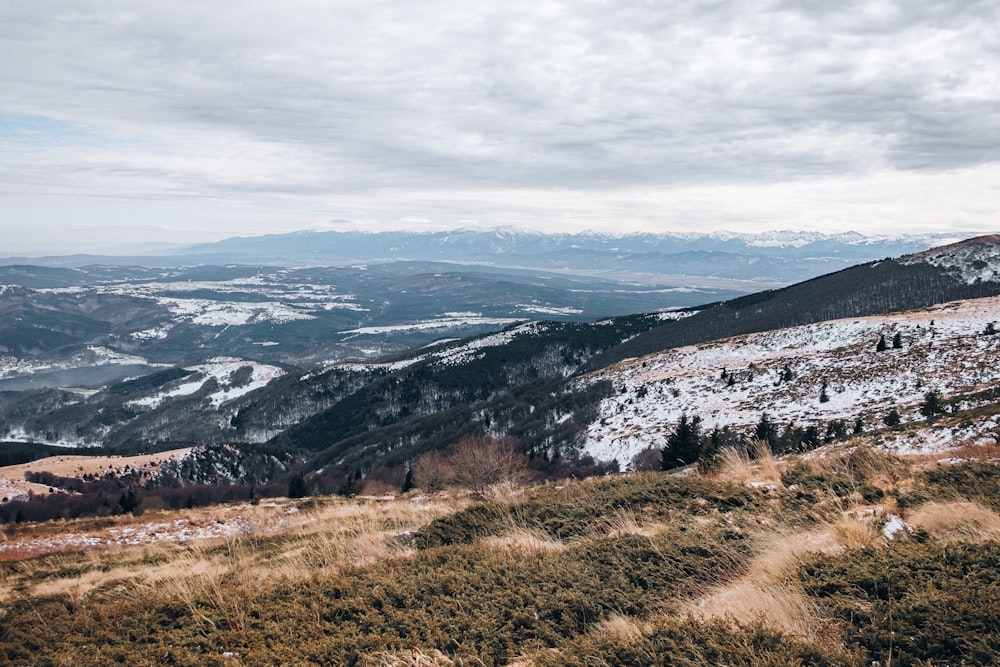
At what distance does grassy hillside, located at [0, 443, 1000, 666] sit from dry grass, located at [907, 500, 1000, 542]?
0.04 meters

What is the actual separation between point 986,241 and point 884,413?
599ft

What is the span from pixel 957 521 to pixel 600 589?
208 inches

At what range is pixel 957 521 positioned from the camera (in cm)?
729

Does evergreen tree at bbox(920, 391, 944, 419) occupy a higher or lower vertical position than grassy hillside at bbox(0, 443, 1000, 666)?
lower

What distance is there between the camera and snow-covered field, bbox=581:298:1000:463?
49781 mm

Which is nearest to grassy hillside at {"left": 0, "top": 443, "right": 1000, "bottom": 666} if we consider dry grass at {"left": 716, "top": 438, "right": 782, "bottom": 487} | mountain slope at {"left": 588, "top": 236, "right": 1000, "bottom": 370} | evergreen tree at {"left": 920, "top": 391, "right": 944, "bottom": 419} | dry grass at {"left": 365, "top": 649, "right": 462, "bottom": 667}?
dry grass at {"left": 365, "top": 649, "right": 462, "bottom": 667}

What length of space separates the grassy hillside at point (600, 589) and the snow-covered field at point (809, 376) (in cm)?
3674

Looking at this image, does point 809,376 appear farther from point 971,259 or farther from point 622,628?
point 971,259

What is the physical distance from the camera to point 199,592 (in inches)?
305

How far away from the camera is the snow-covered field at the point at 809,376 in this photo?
49781 millimetres

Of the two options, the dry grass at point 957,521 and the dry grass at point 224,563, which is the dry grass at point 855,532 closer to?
the dry grass at point 957,521

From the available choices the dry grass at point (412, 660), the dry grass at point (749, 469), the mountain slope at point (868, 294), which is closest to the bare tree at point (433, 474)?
the dry grass at point (749, 469)

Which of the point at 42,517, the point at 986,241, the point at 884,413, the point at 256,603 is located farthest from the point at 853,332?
the point at 986,241

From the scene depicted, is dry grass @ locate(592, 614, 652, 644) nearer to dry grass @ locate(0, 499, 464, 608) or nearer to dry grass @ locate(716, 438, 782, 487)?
dry grass @ locate(0, 499, 464, 608)
